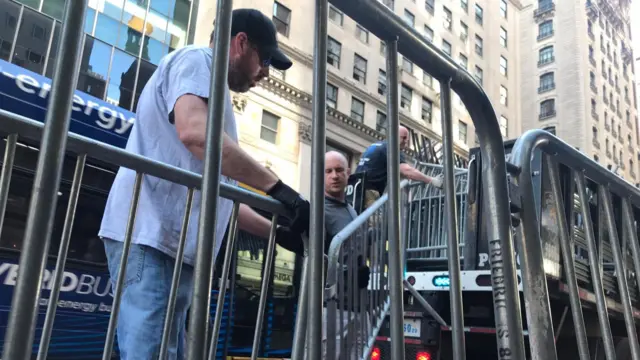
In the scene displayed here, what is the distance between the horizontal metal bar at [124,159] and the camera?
1510 millimetres

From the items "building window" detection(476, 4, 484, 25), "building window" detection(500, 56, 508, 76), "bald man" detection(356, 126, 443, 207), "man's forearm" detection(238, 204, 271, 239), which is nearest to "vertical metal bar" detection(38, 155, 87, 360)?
"man's forearm" detection(238, 204, 271, 239)

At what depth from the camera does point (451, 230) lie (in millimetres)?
1897

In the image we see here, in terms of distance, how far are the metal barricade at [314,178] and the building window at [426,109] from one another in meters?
29.6

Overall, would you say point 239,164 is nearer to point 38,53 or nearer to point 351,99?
point 38,53

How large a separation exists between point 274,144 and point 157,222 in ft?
71.5

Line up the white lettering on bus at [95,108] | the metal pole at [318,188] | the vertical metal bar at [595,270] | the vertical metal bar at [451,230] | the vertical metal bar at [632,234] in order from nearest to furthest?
1. the metal pole at [318,188]
2. the vertical metal bar at [451,230]
3. the vertical metal bar at [595,270]
4. the vertical metal bar at [632,234]
5. the white lettering on bus at [95,108]

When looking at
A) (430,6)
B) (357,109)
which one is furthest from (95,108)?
(430,6)

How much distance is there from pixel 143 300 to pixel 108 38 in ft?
58.9

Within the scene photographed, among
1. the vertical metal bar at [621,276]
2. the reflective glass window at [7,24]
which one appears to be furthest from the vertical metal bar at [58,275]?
the reflective glass window at [7,24]

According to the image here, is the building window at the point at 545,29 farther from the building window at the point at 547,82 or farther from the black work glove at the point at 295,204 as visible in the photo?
the black work glove at the point at 295,204

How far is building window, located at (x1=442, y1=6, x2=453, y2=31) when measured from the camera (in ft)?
113

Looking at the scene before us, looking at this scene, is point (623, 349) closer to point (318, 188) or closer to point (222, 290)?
point (222, 290)

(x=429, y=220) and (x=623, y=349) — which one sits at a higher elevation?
(x=429, y=220)

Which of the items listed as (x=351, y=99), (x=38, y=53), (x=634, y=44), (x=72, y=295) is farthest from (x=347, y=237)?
(x=634, y=44)
